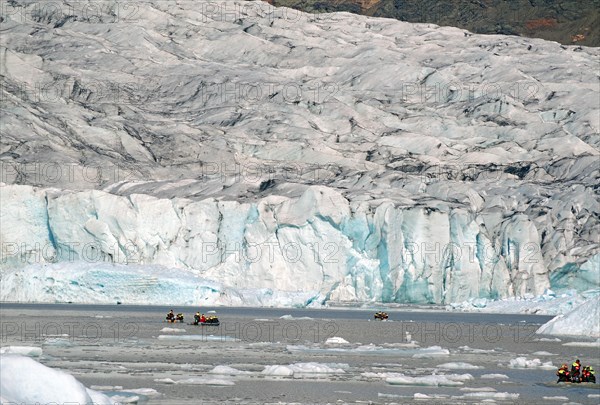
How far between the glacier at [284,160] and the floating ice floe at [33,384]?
3058 cm

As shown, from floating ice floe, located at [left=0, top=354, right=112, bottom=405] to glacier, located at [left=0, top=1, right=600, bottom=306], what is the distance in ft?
100

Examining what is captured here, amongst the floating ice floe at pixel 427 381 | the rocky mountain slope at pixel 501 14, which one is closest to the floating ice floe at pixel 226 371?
the floating ice floe at pixel 427 381

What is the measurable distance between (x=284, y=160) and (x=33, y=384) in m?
53.9

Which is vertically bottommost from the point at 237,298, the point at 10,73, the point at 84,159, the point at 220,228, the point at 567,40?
the point at 237,298

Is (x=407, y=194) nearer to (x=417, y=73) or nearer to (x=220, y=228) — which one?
(x=220, y=228)

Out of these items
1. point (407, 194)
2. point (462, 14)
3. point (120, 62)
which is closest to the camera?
point (407, 194)

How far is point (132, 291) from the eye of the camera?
4691 cm

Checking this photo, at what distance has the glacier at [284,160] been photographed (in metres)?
50.6

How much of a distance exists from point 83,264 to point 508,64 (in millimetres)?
51744

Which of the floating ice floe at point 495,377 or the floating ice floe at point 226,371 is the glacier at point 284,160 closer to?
the floating ice floe at point 226,371

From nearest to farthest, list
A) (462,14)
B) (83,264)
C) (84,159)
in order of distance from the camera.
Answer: (83,264)
(84,159)
(462,14)

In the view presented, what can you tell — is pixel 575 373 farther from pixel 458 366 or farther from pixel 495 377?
pixel 458 366

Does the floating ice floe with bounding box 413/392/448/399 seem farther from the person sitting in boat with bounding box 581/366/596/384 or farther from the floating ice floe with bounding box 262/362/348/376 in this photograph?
the person sitting in boat with bounding box 581/366/596/384

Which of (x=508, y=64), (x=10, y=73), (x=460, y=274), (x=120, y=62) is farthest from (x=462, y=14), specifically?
(x=460, y=274)
